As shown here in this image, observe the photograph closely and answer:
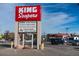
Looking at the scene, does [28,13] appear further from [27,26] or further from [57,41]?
[57,41]

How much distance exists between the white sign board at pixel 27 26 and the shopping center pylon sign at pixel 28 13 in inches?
4.0

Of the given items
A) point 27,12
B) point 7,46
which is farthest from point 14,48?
point 27,12

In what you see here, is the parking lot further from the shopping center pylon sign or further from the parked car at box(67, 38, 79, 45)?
the shopping center pylon sign

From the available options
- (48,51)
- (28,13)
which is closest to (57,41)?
(48,51)

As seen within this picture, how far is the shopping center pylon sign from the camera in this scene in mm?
10367

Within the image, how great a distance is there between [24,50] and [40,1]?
1332mm

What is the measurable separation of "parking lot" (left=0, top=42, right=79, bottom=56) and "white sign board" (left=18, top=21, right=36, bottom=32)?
511 mm

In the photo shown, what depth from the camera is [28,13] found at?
1045cm

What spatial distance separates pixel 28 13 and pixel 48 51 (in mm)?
1091

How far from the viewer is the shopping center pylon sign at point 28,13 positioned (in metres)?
10.4

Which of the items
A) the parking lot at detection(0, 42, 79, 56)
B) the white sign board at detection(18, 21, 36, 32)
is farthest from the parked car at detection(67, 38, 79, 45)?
the white sign board at detection(18, 21, 36, 32)

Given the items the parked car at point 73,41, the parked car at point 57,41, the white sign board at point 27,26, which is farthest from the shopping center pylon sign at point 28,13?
the parked car at point 73,41

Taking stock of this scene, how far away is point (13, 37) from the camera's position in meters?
10.5

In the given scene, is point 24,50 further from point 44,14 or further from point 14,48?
point 44,14
